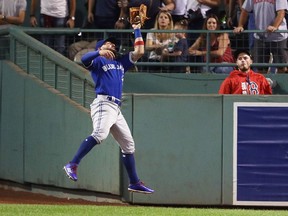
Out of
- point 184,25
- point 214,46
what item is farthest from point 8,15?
point 214,46

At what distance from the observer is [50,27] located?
52.6 ft

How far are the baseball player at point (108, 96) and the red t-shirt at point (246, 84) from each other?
194 cm

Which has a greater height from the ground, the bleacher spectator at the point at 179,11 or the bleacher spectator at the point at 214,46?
the bleacher spectator at the point at 179,11

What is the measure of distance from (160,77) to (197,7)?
123cm

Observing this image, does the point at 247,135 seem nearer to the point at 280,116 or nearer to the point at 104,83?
the point at 280,116

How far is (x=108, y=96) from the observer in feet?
41.2

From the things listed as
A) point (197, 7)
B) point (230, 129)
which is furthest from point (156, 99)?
point (197, 7)

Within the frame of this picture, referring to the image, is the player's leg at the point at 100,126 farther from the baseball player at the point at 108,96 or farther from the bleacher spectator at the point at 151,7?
the bleacher spectator at the point at 151,7

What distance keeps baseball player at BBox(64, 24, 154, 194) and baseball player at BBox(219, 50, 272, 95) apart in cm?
193

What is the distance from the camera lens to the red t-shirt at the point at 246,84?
14.1 meters

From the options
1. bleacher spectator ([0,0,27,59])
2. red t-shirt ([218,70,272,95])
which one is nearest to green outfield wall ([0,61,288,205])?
red t-shirt ([218,70,272,95])

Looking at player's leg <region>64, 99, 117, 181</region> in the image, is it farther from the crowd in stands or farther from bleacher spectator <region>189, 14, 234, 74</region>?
bleacher spectator <region>189, 14, 234, 74</region>

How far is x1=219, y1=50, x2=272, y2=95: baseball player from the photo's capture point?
1398 cm

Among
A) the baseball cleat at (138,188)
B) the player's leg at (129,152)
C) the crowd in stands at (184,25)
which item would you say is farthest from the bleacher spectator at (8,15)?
the baseball cleat at (138,188)
